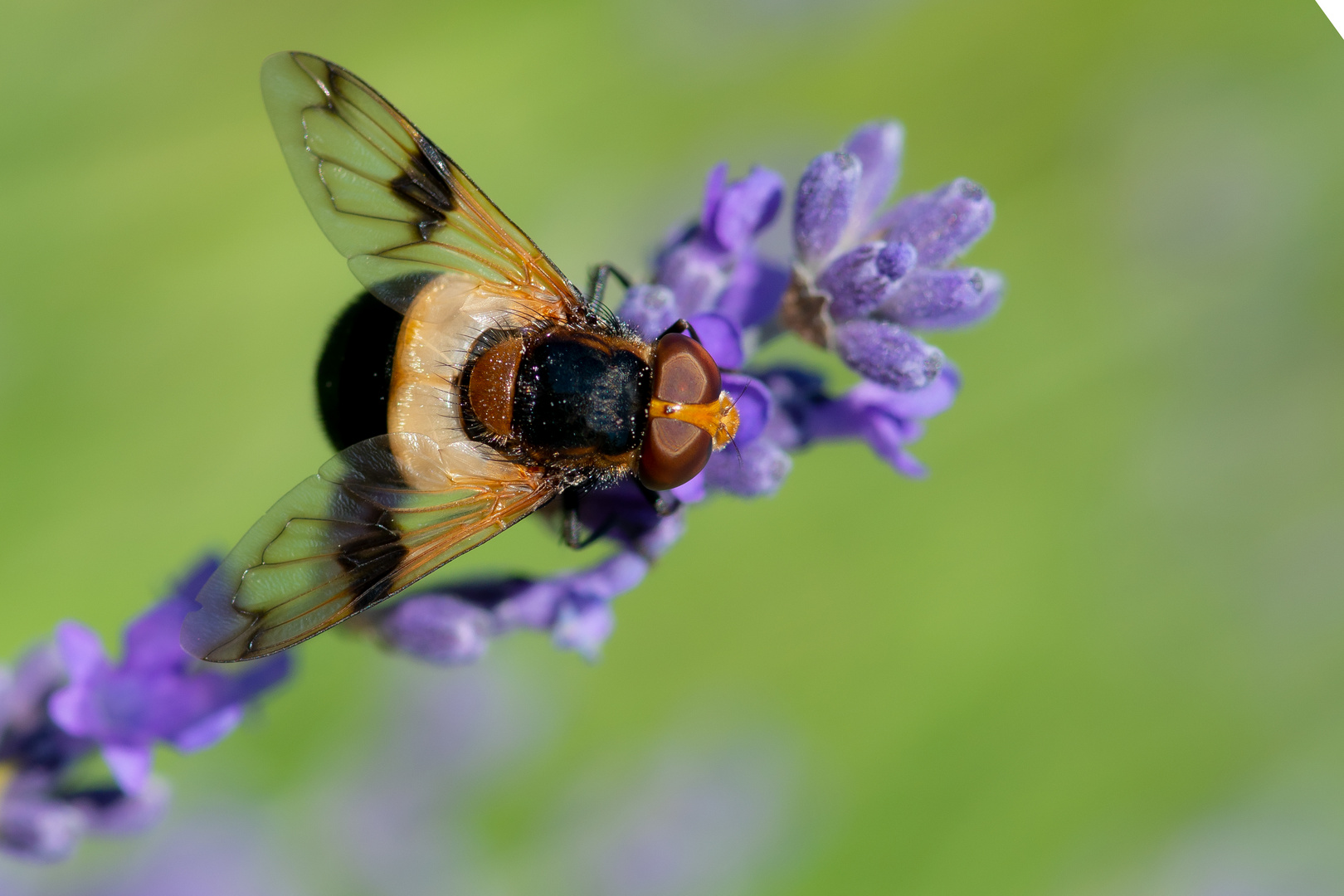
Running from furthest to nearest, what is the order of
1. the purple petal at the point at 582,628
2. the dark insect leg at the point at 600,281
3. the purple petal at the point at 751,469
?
1. the dark insect leg at the point at 600,281
2. the purple petal at the point at 582,628
3. the purple petal at the point at 751,469

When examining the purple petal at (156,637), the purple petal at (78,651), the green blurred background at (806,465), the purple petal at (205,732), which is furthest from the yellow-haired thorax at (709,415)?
the green blurred background at (806,465)

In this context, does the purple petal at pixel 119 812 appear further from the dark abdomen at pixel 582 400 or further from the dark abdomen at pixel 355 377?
the dark abdomen at pixel 582 400

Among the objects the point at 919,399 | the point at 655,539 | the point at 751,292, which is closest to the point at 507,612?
the point at 655,539

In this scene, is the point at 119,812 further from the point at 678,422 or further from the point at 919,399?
the point at 919,399

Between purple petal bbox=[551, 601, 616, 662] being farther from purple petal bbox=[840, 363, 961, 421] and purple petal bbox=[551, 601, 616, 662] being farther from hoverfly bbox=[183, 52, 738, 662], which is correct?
purple petal bbox=[840, 363, 961, 421]

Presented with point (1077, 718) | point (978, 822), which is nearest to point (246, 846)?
point (978, 822)
